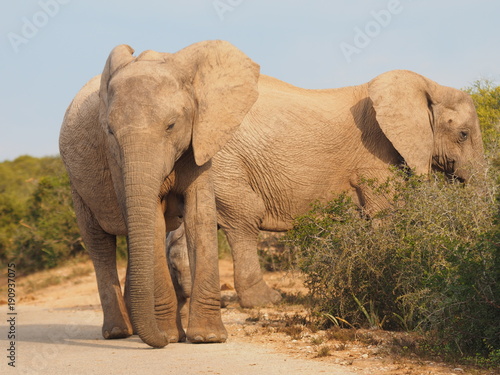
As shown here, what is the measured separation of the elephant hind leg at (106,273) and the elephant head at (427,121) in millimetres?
3759

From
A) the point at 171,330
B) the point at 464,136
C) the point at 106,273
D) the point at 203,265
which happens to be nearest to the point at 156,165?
the point at 203,265

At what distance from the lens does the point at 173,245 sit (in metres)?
9.59

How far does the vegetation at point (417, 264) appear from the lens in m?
5.41

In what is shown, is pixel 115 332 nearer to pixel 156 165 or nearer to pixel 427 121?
pixel 156 165

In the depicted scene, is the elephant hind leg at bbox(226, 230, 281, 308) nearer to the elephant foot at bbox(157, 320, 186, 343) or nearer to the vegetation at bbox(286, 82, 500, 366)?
the vegetation at bbox(286, 82, 500, 366)

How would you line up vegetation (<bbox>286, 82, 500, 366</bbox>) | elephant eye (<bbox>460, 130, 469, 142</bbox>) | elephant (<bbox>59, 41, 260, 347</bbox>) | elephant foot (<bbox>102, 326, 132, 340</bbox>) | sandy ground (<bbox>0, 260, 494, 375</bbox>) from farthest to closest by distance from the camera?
elephant eye (<bbox>460, 130, 469, 142</bbox>), elephant foot (<bbox>102, 326, 132, 340</bbox>), elephant (<bbox>59, 41, 260, 347</bbox>), vegetation (<bbox>286, 82, 500, 366</bbox>), sandy ground (<bbox>0, 260, 494, 375</bbox>)

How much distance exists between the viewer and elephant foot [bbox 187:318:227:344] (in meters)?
6.37

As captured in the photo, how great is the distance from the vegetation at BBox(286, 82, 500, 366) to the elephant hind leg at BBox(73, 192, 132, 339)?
1.68 meters

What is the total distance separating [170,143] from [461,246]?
2272 mm

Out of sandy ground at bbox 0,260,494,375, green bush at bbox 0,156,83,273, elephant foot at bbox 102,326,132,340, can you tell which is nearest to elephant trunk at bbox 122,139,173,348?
sandy ground at bbox 0,260,494,375

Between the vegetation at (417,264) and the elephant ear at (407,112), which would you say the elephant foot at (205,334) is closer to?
the vegetation at (417,264)

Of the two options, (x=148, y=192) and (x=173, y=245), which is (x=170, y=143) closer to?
(x=148, y=192)

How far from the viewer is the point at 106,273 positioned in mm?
7508

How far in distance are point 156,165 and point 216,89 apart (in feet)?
3.51
